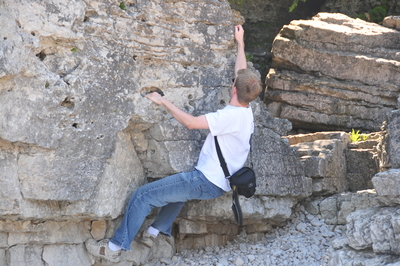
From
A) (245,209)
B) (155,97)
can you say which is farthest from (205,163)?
(245,209)

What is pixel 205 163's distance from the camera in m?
5.80

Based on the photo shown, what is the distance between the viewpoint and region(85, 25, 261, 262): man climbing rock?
18.4 ft

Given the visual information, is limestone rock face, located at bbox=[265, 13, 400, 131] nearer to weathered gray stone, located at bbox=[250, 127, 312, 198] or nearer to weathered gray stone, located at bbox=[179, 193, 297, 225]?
weathered gray stone, located at bbox=[250, 127, 312, 198]

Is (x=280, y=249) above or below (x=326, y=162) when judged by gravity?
below

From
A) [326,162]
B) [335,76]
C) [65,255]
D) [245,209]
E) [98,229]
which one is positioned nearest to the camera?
[65,255]

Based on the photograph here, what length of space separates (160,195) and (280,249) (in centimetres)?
186

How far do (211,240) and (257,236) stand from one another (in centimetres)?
61

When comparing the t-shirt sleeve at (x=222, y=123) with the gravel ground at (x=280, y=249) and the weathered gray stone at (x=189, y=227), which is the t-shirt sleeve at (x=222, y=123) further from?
the gravel ground at (x=280, y=249)

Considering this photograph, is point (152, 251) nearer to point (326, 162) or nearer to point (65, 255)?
point (65, 255)

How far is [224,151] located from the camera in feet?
18.8

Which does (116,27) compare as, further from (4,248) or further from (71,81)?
(4,248)

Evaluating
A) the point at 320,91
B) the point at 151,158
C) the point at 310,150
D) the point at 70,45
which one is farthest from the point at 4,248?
the point at 320,91

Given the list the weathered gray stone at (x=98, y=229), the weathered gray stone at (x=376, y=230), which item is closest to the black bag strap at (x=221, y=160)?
the weathered gray stone at (x=376, y=230)

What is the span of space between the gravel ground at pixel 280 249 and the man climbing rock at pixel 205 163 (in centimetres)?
90
